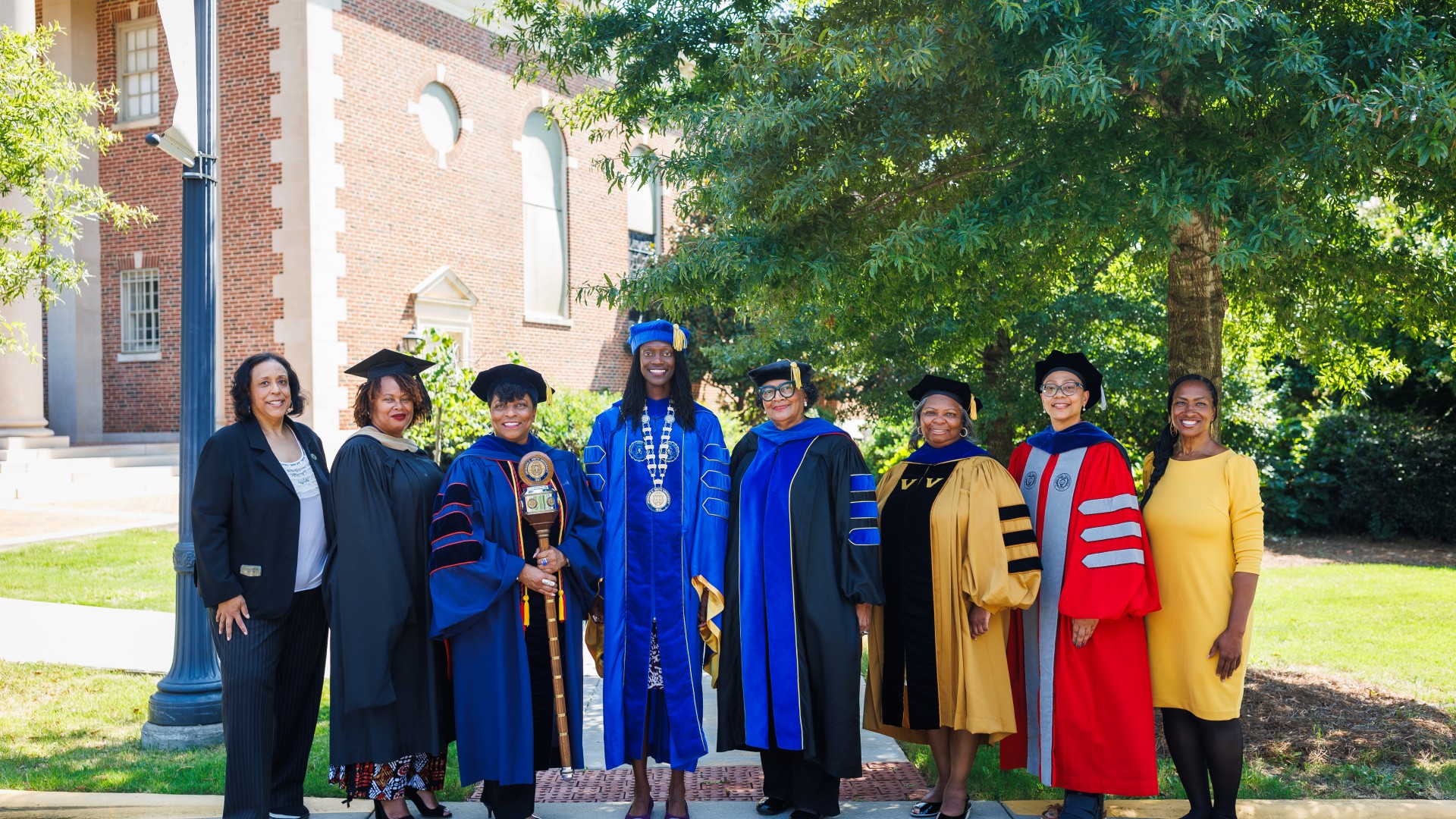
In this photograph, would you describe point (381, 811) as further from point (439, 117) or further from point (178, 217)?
point (439, 117)

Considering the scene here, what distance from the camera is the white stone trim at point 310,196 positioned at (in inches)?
596

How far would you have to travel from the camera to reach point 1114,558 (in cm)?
386

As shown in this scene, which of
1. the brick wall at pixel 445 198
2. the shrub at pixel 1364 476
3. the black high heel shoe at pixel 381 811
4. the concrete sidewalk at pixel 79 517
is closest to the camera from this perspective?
the black high heel shoe at pixel 381 811

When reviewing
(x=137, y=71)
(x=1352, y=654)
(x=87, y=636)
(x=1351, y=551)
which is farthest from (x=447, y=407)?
(x=1351, y=551)

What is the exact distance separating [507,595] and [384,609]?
17.9 inches

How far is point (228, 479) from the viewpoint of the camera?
13.0 ft

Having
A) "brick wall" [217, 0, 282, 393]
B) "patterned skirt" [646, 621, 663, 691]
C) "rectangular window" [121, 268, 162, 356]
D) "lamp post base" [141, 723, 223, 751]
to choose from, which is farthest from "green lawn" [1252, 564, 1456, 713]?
"rectangular window" [121, 268, 162, 356]

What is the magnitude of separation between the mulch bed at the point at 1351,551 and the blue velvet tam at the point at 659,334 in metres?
12.0

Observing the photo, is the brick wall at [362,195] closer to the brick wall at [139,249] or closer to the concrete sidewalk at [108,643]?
the brick wall at [139,249]

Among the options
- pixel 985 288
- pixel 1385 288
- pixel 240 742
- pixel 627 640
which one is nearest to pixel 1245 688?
pixel 1385 288

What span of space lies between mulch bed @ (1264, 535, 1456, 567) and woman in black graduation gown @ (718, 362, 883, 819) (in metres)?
11.5

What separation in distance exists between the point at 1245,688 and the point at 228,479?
19.3 feet

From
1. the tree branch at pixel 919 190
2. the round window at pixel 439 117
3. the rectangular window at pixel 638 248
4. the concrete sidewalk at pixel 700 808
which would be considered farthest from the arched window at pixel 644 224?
the concrete sidewalk at pixel 700 808

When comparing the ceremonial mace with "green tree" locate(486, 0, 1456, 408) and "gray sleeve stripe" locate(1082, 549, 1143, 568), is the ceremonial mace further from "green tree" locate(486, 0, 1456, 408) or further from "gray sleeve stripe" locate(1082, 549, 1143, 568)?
"gray sleeve stripe" locate(1082, 549, 1143, 568)
